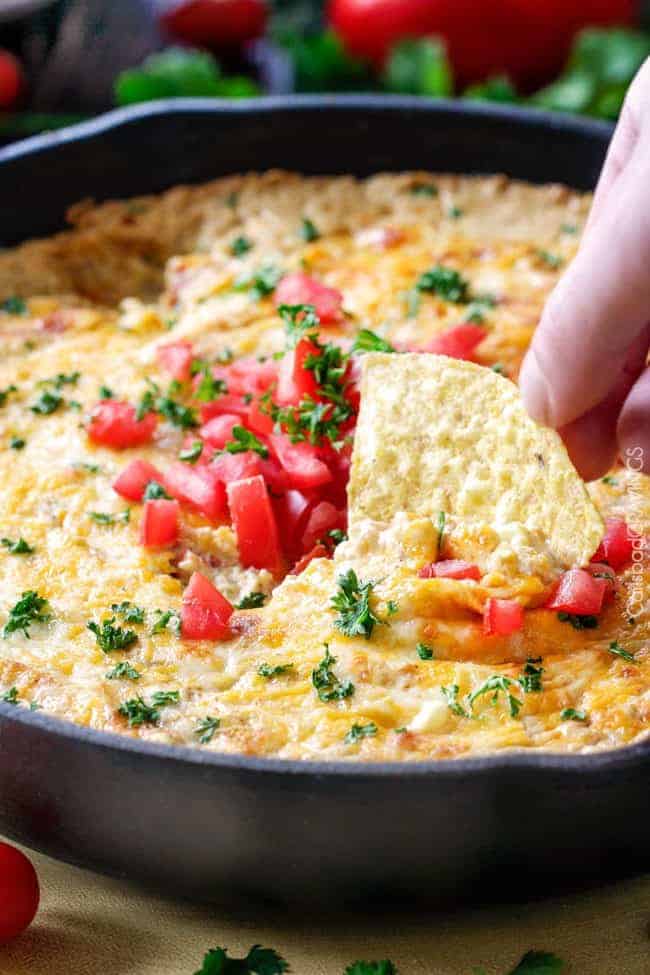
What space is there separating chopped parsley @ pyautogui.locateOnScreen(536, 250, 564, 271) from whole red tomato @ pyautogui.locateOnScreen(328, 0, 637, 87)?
2.89 meters

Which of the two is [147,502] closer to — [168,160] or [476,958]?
[476,958]

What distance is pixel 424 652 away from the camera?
3969 mm

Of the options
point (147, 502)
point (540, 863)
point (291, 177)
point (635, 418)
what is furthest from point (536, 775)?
point (291, 177)

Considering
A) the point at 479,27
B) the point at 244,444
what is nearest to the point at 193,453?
the point at 244,444

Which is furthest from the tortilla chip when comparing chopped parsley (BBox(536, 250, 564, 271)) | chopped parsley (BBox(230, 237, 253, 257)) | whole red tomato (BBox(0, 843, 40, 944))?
chopped parsley (BBox(230, 237, 253, 257))

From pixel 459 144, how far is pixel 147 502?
292cm

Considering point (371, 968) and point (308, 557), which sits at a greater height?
point (308, 557)

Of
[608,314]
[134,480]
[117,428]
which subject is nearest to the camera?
[608,314]

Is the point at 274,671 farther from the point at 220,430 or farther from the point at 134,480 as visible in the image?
the point at 220,430

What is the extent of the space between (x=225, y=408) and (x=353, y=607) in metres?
1.17

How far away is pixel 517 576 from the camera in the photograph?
13.3 ft

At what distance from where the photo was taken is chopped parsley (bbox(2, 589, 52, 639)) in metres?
4.14

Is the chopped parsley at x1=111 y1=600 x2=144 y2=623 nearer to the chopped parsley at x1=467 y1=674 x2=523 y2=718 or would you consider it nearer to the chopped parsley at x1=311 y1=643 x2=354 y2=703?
the chopped parsley at x1=311 y1=643 x2=354 y2=703

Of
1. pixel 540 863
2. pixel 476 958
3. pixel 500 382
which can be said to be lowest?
pixel 476 958
